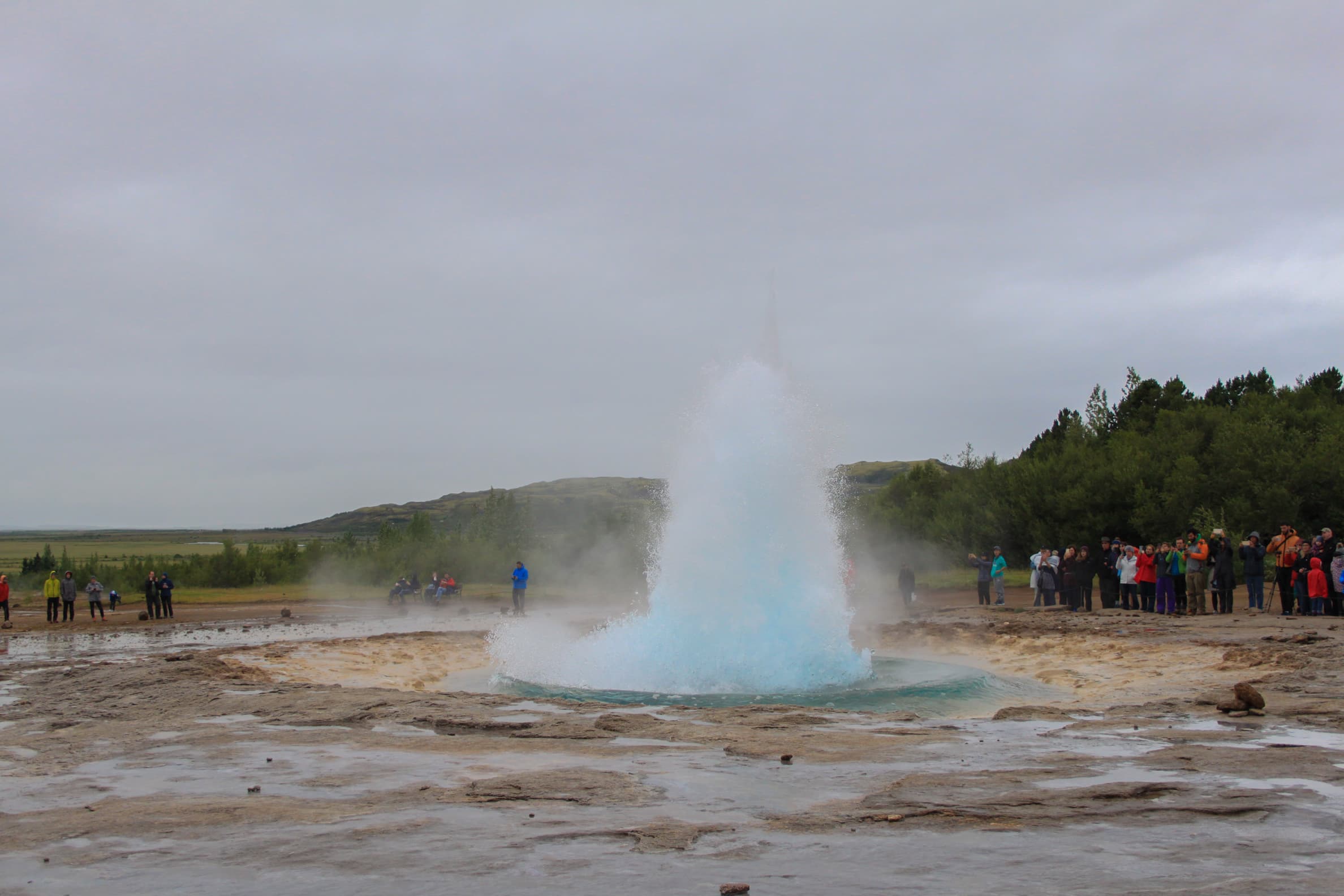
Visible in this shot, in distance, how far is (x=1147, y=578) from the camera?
23.9 meters

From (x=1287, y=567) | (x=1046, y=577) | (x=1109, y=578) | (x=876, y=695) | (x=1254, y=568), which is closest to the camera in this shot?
(x=876, y=695)

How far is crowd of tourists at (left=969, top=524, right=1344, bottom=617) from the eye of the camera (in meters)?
19.9

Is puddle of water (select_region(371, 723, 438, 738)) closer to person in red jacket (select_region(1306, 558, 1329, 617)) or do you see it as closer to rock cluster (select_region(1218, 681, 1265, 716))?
rock cluster (select_region(1218, 681, 1265, 716))

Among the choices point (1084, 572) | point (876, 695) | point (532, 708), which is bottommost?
point (876, 695)

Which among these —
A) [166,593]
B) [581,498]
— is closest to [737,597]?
[166,593]

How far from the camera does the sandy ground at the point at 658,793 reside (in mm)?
5027

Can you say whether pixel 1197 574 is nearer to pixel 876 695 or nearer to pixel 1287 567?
pixel 1287 567

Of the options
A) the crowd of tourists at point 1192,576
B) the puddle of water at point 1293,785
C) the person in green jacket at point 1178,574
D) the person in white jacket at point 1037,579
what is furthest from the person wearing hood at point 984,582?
the puddle of water at point 1293,785

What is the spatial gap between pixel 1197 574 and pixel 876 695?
1161 cm

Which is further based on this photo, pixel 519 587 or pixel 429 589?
pixel 429 589

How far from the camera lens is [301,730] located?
9.83 meters

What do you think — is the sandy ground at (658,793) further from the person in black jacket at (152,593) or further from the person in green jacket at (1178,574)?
the person in black jacket at (152,593)

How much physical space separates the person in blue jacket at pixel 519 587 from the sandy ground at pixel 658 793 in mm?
16106

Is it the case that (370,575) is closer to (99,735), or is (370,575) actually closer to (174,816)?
(99,735)
